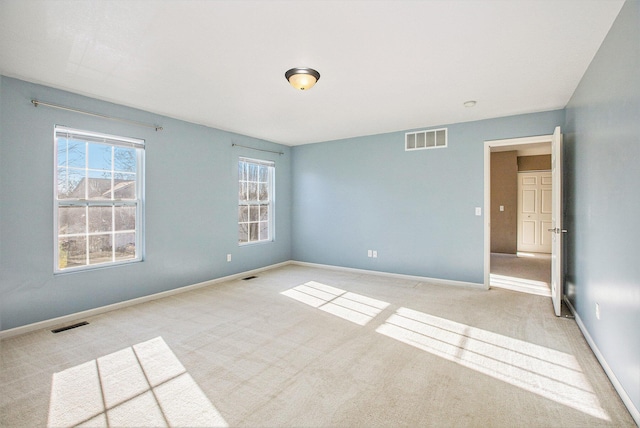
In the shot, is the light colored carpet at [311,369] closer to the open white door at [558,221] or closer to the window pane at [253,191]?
the open white door at [558,221]

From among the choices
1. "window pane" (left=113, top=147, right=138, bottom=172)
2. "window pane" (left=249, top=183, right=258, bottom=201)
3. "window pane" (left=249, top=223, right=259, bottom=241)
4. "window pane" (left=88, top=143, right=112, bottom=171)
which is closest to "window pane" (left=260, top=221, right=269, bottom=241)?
"window pane" (left=249, top=223, right=259, bottom=241)

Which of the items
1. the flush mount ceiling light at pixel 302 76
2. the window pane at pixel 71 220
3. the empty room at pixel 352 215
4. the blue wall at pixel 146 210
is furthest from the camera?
the window pane at pixel 71 220

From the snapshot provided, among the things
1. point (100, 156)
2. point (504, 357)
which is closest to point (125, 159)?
point (100, 156)

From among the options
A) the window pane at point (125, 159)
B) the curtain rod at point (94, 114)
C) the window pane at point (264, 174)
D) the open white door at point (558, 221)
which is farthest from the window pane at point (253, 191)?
the open white door at point (558, 221)

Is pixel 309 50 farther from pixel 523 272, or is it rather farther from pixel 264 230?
pixel 523 272

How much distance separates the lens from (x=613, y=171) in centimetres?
218

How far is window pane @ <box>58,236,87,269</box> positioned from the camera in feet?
11.0

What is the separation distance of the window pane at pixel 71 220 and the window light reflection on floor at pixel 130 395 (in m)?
1.63

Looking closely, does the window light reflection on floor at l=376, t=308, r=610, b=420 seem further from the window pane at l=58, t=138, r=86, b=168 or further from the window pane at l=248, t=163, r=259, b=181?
the window pane at l=58, t=138, r=86, b=168

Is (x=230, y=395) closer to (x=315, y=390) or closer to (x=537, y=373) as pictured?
(x=315, y=390)

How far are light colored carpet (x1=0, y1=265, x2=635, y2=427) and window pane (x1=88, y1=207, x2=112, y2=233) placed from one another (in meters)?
1.01

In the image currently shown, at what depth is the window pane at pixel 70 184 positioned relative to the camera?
11.0 feet

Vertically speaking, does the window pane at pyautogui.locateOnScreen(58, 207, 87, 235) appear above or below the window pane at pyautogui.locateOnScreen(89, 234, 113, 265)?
above

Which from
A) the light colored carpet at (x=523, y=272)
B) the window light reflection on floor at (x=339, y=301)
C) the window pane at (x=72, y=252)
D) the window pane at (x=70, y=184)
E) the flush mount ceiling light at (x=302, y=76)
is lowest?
the window light reflection on floor at (x=339, y=301)
